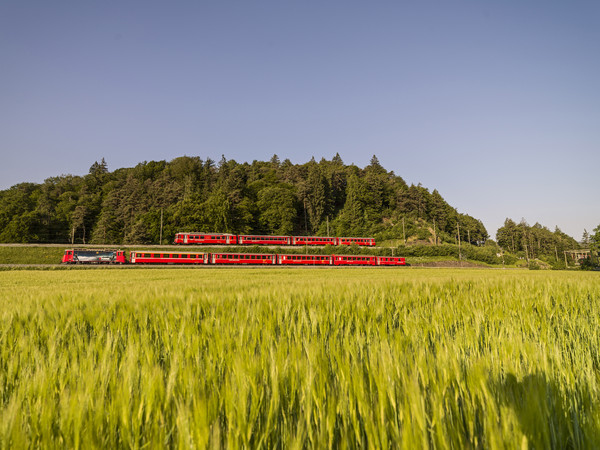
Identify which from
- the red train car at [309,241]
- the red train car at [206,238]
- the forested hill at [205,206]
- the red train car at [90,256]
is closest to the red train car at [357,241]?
the red train car at [309,241]

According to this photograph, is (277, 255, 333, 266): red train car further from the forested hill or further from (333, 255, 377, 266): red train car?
the forested hill

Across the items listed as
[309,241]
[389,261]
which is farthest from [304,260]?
[389,261]

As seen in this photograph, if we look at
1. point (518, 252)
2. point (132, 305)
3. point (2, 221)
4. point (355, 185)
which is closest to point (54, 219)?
point (2, 221)

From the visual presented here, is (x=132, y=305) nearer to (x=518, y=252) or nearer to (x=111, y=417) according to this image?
(x=111, y=417)

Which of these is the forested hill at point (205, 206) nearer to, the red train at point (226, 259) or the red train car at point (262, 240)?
the red train car at point (262, 240)

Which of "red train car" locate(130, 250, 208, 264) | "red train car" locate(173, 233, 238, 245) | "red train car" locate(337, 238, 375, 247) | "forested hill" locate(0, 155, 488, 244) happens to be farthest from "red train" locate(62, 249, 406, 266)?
"forested hill" locate(0, 155, 488, 244)

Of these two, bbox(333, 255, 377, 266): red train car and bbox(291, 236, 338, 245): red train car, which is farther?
bbox(291, 236, 338, 245): red train car

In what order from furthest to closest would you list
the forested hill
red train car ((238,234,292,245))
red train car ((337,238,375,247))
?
the forested hill → red train car ((337,238,375,247)) → red train car ((238,234,292,245))

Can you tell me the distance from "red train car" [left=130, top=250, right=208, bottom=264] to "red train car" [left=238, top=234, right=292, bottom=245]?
15295 millimetres

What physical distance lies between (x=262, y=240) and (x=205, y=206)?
3074cm

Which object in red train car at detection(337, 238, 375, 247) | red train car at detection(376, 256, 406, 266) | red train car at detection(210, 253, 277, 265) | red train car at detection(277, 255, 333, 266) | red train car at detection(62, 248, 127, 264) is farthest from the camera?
red train car at detection(337, 238, 375, 247)

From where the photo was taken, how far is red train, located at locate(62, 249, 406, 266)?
41.2m

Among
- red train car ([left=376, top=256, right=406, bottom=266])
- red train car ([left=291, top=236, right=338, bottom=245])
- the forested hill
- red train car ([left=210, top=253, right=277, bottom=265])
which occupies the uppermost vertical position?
the forested hill

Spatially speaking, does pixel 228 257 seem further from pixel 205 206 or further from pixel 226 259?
pixel 205 206
